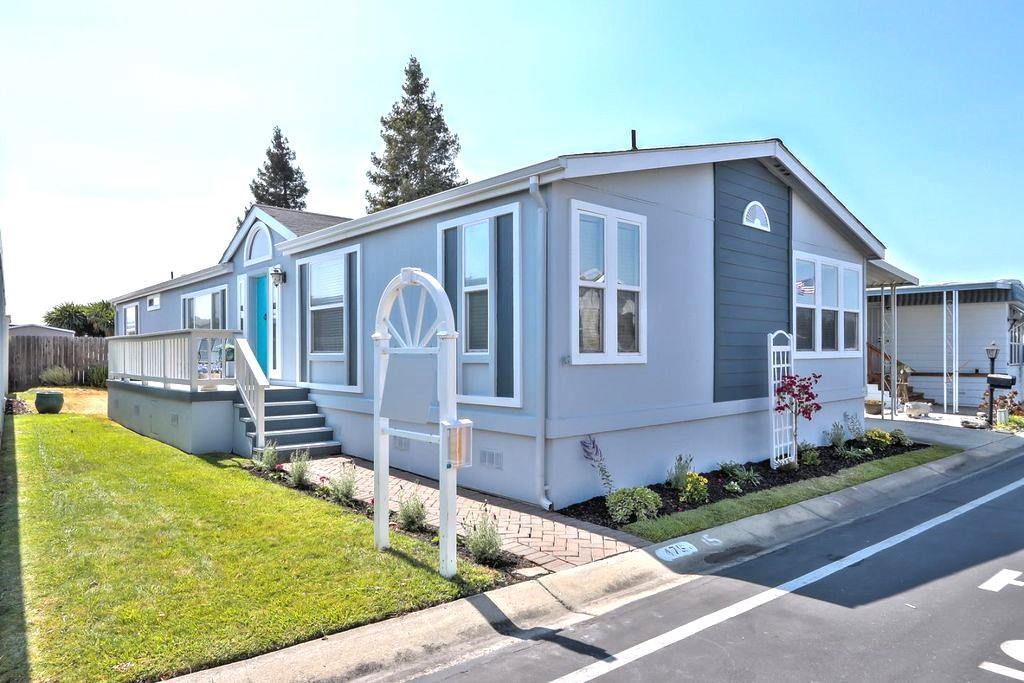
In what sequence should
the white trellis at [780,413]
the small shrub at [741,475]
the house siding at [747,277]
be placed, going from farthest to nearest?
1. the white trellis at [780,413]
2. the house siding at [747,277]
3. the small shrub at [741,475]

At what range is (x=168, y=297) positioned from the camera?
16.3 metres

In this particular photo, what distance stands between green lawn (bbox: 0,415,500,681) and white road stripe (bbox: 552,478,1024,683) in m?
1.17

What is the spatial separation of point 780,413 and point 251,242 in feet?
33.5

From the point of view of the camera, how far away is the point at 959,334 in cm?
1794

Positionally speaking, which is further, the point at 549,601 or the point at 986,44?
the point at 986,44

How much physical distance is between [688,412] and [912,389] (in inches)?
572

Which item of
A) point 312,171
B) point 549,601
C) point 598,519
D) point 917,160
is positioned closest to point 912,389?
point 917,160

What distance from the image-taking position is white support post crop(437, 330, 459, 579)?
4.43m

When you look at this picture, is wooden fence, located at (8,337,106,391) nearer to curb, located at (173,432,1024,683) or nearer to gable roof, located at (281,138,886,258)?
gable roof, located at (281,138,886,258)

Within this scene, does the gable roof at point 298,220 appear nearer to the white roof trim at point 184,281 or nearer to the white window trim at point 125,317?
the white roof trim at point 184,281

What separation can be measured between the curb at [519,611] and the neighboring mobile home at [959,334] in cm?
1323

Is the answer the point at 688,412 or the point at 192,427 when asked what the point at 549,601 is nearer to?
the point at 688,412

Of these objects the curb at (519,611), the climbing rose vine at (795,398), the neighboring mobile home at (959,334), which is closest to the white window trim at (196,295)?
the climbing rose vine at (795,398)

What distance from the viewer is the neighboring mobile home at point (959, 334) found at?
56.1ft
